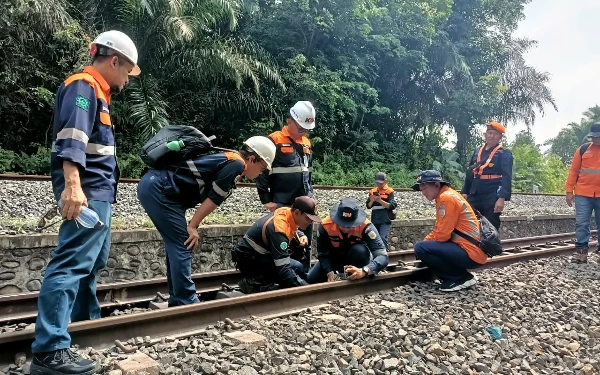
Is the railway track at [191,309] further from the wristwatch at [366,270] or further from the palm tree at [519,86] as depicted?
the palm tree at [519,86]

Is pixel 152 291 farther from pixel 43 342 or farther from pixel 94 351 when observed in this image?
pixel 43 342

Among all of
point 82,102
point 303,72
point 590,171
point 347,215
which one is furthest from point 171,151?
point 303,72

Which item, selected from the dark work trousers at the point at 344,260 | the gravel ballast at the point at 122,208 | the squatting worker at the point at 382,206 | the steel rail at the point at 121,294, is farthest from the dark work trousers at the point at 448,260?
the gravel ballast at the point at 122,208

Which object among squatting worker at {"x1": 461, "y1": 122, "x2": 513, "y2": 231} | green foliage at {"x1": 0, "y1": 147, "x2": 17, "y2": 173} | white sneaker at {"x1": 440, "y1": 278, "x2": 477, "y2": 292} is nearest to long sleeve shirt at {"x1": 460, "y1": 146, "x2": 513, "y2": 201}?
squatting worker at {"x1": 461, "y1": 122, "x2": 513, "y2": 231}

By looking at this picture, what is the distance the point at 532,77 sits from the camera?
29.6m

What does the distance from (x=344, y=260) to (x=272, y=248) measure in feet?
4.20

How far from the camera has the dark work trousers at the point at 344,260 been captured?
5.32m

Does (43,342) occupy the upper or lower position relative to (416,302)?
upper

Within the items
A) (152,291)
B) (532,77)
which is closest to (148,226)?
(152,291)

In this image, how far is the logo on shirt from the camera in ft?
8.96

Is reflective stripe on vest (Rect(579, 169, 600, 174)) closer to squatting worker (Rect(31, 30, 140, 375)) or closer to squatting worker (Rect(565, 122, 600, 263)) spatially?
squatting worker (Rect(565, 122, 600, 263))

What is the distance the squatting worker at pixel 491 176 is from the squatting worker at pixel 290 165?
2927 millimetres

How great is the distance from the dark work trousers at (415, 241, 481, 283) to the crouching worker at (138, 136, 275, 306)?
2608 millimetres

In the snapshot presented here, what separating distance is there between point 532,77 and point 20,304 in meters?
31.3
